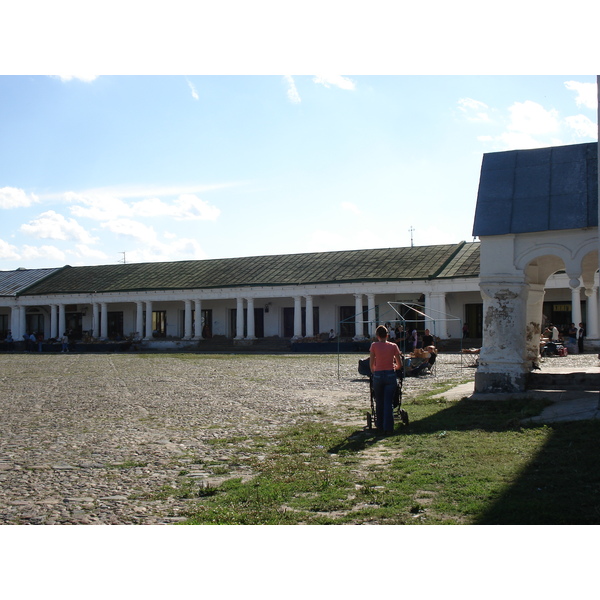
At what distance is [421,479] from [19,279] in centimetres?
4825

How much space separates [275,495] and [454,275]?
94.3 feet

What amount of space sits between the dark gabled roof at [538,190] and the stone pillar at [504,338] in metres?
1.05

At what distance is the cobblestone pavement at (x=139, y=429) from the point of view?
5.79 metres

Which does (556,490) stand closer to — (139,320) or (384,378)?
(384,378)

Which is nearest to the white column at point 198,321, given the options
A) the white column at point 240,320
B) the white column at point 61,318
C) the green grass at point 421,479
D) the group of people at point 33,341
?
the white column at point 240,320

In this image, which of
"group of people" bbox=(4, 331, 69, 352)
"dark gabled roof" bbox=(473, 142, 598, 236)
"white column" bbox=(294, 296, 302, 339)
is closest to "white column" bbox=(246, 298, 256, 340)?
"white column" bbox=(294, 296, 302, 339)

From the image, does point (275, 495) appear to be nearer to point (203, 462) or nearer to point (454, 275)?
point (203, 462)

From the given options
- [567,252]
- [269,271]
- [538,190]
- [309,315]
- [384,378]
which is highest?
[269,271]

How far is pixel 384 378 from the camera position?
30.4 ft

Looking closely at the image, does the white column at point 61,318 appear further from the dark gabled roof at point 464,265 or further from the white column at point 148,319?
the dark gabled roof at point 464,265

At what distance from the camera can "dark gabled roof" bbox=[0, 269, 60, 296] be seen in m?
46.8

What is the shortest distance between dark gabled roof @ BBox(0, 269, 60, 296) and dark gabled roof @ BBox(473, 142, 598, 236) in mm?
40169

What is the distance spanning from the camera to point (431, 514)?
5023mm

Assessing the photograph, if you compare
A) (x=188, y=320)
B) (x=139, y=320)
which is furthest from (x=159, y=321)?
(x=188, y=320)
